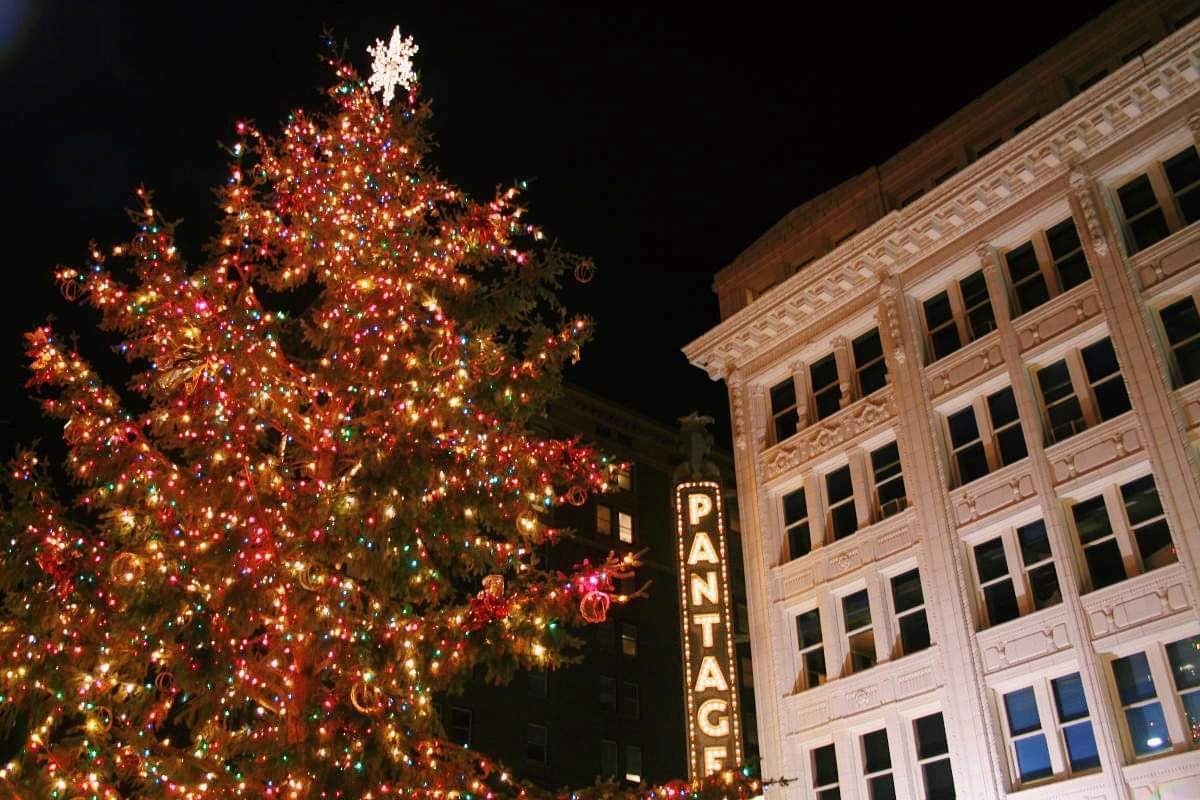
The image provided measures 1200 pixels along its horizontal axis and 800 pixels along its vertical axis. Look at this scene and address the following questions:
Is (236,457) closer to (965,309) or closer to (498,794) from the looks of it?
(498,794)

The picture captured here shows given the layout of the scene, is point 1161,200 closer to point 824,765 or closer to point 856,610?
point 856,610

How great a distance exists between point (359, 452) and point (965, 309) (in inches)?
697

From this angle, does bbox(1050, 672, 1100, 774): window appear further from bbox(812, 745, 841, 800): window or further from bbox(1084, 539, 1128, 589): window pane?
bbox(812, 745, 841, 800): window

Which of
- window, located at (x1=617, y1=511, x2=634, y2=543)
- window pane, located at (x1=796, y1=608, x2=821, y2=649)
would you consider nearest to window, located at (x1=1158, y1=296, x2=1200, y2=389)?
window pane, located at (x1=796, y1=608, x2=821, y2=649)

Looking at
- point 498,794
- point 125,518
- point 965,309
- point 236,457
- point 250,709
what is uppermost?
point 965,309

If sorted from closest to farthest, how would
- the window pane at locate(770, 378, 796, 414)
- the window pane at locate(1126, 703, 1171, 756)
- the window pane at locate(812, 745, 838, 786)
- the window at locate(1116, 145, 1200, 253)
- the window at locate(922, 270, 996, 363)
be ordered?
the window pane at locate(1126, 703, 1171, 756) < the window at locate(1116, 145, 1200, 253) < the window pane at locate(812, 745, 838, 786) < the window at locate(922, 270, 996, 363) < the window pane at locate(770, 378, 796, 414)

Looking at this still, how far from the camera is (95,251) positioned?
50.9 feet

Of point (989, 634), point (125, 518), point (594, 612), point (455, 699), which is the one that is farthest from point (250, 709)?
point (455, 699)

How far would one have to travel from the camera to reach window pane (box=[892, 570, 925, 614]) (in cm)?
2470

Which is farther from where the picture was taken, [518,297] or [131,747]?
[518,297]

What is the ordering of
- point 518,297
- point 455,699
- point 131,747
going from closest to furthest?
point 131,747 < point 518,297 < point 455,699

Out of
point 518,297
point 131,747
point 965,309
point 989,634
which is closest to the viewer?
point 131,747

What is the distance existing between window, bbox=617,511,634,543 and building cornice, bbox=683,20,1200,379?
2063 centimetres

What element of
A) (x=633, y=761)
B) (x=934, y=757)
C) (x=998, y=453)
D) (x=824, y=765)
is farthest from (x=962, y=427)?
(x=633, y=761)
